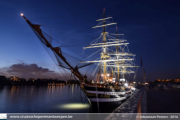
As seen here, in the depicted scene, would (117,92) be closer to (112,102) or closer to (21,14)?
(112,102)

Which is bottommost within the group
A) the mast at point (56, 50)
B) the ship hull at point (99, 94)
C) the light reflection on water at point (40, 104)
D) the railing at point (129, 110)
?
the light reflection on water at point (40, 104)

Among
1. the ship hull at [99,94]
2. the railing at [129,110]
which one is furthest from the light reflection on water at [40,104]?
the railing at [129,110]

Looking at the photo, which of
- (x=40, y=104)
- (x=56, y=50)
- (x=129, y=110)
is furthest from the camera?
(x=40, y=104)

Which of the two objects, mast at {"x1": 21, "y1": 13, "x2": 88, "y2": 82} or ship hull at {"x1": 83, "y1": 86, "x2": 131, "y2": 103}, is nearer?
mast at {"x1": 21, "y1": 13, "x2": 88, "y2": 82}

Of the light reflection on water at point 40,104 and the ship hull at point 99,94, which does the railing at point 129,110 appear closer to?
the ship hull at point 99,94

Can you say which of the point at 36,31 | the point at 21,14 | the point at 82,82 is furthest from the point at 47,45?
the point at 82,82

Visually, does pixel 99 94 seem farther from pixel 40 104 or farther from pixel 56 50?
pixel 40 104

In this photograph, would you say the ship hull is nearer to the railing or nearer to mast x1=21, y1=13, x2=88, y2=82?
mast x1=21, y1=13, x2=88, y2=82

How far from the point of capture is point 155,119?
250 inches

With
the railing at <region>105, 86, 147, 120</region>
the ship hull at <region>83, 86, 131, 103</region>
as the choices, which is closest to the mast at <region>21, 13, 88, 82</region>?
the ship hull at <region>83, 86, 131, 103</region>

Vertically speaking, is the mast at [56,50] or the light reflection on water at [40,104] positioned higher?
the mast at [56,50]

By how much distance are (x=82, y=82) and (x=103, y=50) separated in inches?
502

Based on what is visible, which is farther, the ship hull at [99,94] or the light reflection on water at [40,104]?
the light reflection on water at [40,104]

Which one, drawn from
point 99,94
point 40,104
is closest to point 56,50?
point 99,94
